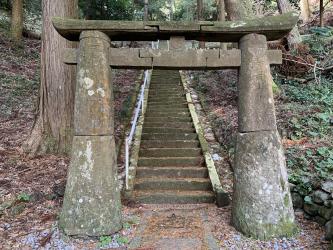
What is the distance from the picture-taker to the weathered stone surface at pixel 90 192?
443cm

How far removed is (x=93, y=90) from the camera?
4.54 metres

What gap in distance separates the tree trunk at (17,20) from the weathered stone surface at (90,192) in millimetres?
11371

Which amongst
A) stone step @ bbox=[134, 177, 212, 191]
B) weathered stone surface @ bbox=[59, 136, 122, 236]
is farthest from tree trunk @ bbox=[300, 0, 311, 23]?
weathered stone surface @ bbox=[59, 136, 122, 236]

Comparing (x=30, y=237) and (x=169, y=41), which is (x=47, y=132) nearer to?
(x=30, y=237)

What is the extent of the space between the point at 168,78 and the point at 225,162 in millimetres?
7855

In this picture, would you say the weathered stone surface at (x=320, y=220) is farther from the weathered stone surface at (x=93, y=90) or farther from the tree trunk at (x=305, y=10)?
the tree trunk at (x=305, y=10)

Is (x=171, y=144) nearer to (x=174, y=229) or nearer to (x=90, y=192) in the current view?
(x=174, y=229)

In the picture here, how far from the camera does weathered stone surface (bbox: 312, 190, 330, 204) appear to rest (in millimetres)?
4664

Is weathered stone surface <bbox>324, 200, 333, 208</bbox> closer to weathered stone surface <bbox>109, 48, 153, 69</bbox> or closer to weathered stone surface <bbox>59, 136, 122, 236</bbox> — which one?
weathered stone surface <bbox>59, 136, 122, 236</bbox>

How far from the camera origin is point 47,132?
6777mm

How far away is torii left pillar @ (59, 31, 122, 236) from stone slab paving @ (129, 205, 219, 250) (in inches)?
18.4

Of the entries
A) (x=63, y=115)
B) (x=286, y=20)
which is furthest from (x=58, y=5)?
(x=286, y=20)

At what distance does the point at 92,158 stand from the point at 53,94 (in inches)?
112

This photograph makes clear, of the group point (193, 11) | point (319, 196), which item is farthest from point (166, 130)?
point (193, 11)
